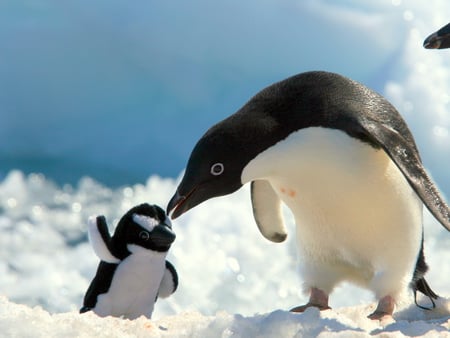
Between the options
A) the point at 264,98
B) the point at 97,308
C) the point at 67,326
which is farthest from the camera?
the point at 97,308

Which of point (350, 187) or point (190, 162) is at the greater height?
point (190, 162)

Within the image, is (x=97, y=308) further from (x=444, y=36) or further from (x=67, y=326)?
(x=444, y=36)

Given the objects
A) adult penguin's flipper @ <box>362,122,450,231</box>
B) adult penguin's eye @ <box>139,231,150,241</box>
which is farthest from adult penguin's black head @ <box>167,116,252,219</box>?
adult penguin's flipper @ <box>362,122,450,231</box>

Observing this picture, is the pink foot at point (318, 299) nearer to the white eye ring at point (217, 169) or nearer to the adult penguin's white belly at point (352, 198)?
the adult penguin's white belly at point (352, 198)

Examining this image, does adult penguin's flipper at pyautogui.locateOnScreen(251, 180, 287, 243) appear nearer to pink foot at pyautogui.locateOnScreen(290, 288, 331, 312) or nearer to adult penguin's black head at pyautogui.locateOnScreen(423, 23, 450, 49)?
pink foot at pyautogui.locateOnScreen(290, 288, 331, 312)

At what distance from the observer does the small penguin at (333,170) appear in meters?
2.82

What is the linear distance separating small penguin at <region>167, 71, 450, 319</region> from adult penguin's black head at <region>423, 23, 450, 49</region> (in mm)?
365

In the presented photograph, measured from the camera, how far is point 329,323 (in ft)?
6.32

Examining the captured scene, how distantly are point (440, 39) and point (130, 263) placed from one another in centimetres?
168

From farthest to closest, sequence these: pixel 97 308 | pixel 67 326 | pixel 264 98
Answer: pixel 97 308, pixel 264 98, pixel 67 326

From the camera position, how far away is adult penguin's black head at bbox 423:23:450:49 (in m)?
2.79

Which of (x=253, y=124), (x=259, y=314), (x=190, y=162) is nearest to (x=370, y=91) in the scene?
(x=253, y=124)

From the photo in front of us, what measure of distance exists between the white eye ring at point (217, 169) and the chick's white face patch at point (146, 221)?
574 millimetres

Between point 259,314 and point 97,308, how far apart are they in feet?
4.28
